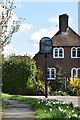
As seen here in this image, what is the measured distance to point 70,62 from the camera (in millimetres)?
54688

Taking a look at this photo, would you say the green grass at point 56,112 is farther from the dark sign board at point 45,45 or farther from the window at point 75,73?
the window at point 75,73

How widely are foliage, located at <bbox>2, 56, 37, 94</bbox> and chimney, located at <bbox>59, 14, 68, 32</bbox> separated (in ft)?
41.9

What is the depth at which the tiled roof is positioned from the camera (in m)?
55.2

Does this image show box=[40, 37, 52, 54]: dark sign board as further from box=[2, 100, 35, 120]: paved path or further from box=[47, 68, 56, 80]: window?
box=[47, 68, 56, 80]: window

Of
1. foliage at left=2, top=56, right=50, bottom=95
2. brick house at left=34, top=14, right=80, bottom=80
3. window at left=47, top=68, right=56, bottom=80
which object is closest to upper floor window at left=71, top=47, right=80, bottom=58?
brick house at left=34, top=14, right=80, bottom=80

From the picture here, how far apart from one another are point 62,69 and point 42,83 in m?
7.40

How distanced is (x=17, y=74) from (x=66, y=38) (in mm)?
13552

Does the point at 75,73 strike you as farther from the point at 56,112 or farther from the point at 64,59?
the point at 56,112

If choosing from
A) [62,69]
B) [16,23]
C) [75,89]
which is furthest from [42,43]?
[62,69]

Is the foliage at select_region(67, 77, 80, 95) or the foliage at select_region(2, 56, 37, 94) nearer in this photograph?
the foliage at select_region(2, 56, 37, 94)

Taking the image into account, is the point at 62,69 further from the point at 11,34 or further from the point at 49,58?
the point at 11,34

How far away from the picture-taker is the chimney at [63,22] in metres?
56.4

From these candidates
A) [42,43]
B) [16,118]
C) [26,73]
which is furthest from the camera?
[26,73]

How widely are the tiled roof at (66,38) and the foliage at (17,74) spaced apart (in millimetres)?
10568
